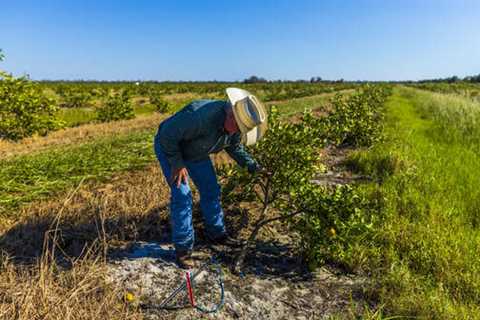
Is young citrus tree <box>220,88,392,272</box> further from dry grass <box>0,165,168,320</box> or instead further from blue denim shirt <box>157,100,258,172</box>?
dry grass <box>0,165,168,320</box>

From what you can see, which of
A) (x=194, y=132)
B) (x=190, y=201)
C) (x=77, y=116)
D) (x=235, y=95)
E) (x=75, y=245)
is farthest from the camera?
(x=77, y=116)

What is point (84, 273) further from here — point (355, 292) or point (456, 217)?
point (456, 217)

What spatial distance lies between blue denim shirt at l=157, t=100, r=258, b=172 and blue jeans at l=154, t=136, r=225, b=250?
239mm

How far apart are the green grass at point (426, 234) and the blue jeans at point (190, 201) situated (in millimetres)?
1521

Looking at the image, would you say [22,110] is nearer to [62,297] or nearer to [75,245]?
[75,245]

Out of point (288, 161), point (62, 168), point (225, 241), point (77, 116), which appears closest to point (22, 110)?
point (62, 168)

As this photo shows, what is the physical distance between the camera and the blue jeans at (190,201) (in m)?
3.39

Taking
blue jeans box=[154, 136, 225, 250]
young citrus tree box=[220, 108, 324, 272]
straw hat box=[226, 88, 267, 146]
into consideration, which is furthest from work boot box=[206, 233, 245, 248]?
straw hat box=[226, 88, 267, 146]

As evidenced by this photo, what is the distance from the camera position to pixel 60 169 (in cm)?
607

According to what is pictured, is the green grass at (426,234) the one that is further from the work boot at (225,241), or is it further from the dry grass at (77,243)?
the dry grass at (77,243)

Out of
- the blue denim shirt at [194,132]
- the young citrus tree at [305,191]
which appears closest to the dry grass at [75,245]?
the blue denim shirt at [194,132]

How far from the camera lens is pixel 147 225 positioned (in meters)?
4.18

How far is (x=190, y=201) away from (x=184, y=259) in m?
0.58

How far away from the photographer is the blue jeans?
3389 millimetres
